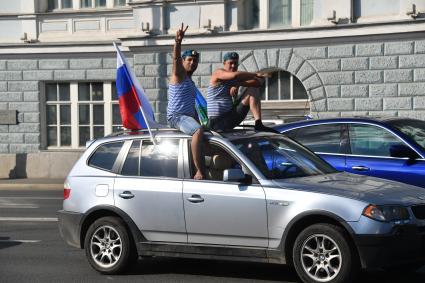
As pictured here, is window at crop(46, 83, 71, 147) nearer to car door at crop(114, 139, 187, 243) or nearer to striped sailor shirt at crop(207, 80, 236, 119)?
striped sailor shirt at crop(207, 80, 236, 119)

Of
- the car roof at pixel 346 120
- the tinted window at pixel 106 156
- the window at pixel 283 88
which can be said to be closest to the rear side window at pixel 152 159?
the tinted window at pixel 106 156

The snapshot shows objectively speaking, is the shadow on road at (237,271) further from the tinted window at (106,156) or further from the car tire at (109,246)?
the tinted window at (106,156)

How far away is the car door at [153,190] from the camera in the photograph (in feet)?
27.1

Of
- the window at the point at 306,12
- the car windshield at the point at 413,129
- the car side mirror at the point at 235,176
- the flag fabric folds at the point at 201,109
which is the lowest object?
the car side mirror at the point at 235,176

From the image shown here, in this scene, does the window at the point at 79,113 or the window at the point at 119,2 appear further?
the window at the point at 79,113

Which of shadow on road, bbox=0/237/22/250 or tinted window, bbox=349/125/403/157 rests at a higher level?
tinted window, bbox=349/125/403/157

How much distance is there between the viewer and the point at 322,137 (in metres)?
10.6

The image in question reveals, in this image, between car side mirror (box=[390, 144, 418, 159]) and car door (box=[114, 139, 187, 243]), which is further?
car side mirror (box=[390, 144, 418, 159])

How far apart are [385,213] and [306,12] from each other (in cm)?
1648

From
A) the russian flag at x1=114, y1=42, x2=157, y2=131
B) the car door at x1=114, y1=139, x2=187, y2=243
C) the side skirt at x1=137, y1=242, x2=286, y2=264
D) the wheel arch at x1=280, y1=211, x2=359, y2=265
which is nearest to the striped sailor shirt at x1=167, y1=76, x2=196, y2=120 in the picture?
the car door at x1=114, y1=139, x2=187, y2=243

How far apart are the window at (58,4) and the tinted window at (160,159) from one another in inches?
755

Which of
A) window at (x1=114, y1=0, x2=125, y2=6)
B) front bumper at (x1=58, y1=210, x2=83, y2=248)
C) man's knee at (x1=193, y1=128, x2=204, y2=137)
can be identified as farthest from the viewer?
window at (x1=114, y1=0, x2=125, y2=6)

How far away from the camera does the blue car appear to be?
32.2 feet

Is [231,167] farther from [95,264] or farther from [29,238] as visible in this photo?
[29,238]
